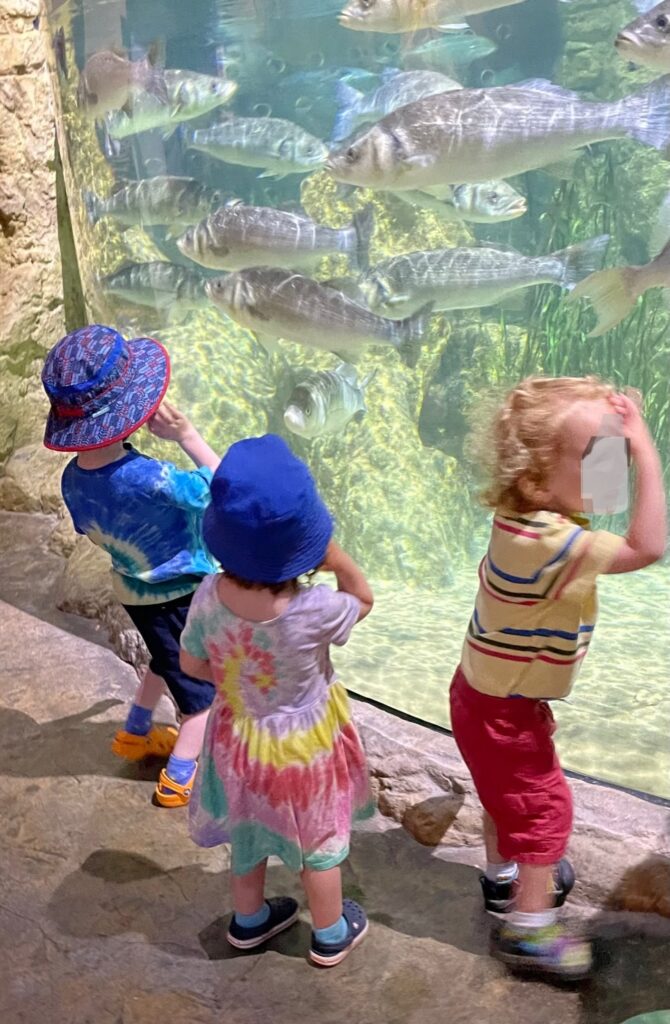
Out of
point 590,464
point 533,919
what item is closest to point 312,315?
point 590,464

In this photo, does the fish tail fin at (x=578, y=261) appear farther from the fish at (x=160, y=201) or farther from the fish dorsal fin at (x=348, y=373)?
the fish at (x=160, y=201)

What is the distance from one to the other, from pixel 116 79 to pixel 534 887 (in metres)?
3.52

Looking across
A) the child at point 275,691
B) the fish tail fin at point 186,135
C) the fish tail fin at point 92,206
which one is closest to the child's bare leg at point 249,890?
the child at point 275,691

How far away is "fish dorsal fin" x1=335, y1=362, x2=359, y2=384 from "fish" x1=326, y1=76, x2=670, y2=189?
1064 mm

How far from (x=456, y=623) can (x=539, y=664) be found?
5.58ft

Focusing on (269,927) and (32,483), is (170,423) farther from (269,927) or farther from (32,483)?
(32,483)

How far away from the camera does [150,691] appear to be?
2916 millimetres

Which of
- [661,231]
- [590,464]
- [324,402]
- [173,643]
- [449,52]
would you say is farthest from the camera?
[324,402]

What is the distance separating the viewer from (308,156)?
3514mm

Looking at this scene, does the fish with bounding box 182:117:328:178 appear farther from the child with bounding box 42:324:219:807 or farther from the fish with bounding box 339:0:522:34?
the child with bounding box 42:324:219:807

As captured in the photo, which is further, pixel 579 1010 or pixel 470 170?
pixel 470 170

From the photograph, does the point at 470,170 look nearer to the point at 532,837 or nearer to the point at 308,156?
the point at 308,156

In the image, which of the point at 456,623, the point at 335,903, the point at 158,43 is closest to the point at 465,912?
the point at 335,903

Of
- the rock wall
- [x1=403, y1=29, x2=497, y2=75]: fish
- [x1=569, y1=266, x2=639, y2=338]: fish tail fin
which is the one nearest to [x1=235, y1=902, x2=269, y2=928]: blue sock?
[x1=569, y1=266, x2=639, y2=338]: fish tail fin
